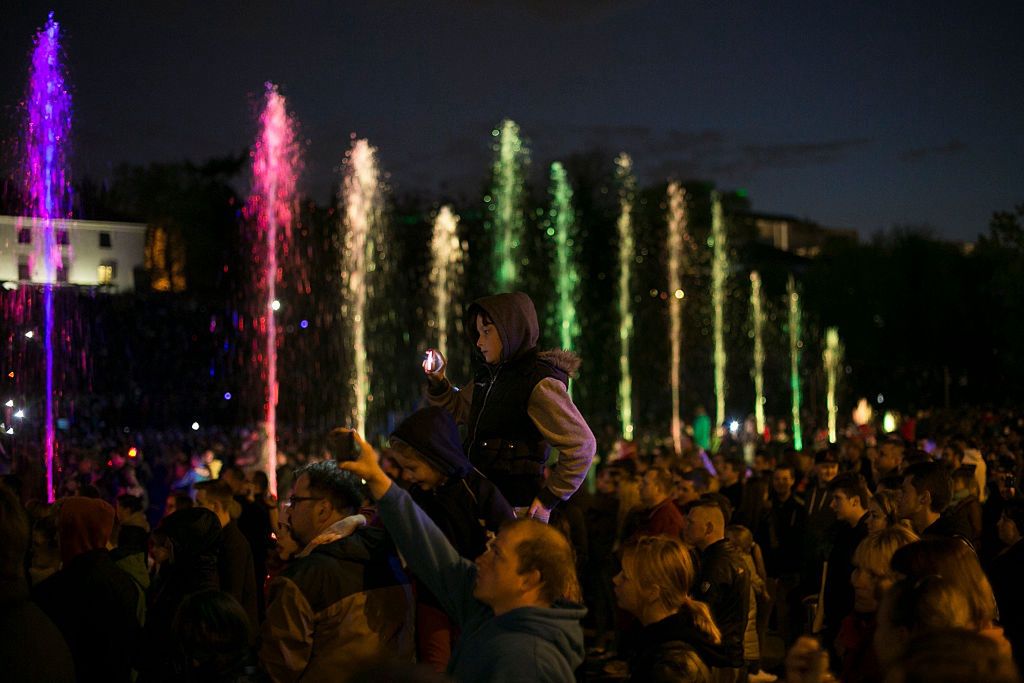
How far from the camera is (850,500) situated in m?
8.93

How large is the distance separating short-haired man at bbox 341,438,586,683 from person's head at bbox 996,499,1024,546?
5.26 meters

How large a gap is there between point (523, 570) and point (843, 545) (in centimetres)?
463

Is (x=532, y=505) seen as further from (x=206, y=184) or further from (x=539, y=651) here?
(x=206, y=184)

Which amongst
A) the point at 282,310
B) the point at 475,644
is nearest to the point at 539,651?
the point at 475,644

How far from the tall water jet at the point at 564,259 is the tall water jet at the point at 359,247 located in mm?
7801

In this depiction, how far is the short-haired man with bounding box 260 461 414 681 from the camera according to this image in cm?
460

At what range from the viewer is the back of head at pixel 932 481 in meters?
8.04

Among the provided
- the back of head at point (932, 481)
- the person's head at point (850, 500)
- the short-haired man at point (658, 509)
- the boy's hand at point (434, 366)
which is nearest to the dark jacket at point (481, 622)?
the boy's hand at point (434, 366)

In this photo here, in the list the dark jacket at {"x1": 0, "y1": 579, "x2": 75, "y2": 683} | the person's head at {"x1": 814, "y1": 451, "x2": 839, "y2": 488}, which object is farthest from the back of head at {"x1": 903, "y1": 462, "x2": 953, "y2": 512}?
the dark jacket at {"x1": 0, "y1": 579, "x2": 75, "y2": 683}

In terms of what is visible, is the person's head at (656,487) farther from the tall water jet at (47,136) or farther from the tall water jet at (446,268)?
the tall water jet at (446,268)

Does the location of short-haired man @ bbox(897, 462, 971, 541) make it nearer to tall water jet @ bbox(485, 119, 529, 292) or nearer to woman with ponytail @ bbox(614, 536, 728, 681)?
woman with ponytail @ bbox(614, 536, 728, 681)

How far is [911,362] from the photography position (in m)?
67.2

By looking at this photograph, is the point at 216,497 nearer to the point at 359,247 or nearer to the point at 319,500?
the point at 319,500

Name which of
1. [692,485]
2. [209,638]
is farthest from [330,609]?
[692,485]
